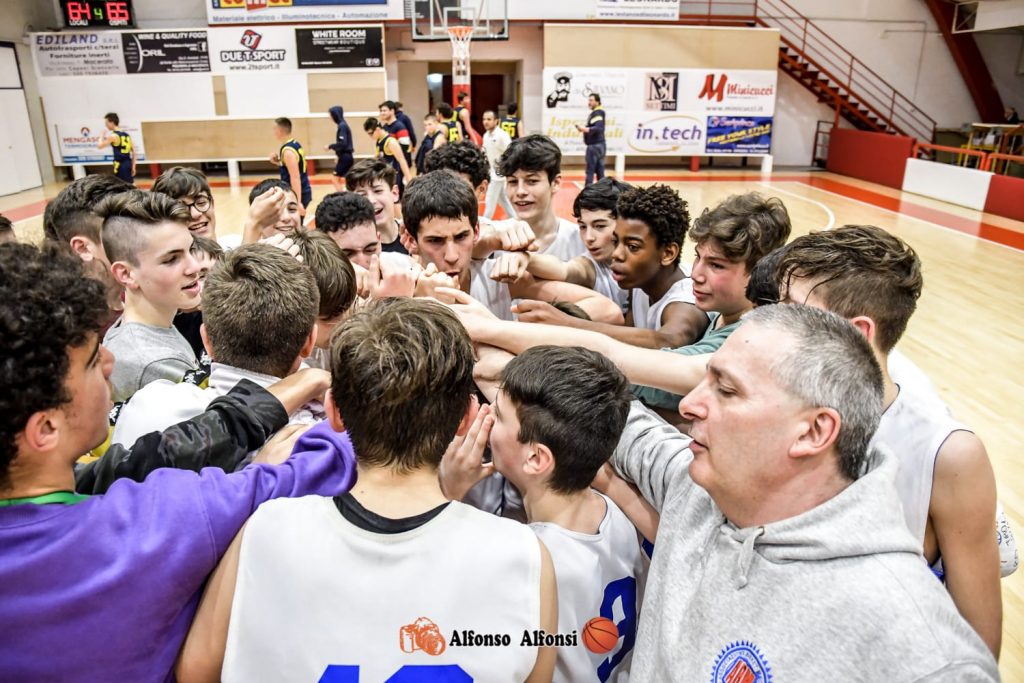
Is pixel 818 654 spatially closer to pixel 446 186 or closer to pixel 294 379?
pixel 294 379

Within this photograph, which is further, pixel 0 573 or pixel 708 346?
pixel 708 346

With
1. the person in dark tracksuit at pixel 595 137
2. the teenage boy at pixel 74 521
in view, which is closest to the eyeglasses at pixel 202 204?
the teenage boy at pixel 74 521

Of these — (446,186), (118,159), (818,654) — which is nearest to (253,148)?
(118,159)

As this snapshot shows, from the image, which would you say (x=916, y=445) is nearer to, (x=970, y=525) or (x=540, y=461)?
(x=970, y=525)

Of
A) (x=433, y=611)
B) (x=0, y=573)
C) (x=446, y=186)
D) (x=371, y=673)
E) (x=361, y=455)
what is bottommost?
(x=371, y=673)

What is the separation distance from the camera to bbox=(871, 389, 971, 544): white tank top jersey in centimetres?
178

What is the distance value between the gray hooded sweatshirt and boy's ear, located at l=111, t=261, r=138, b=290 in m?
2.26

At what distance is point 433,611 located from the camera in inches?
51.6

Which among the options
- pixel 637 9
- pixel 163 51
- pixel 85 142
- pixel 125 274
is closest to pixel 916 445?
pixel 125 274

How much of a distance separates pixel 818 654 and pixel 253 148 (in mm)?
19197

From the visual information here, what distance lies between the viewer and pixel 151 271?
2666 millimetres

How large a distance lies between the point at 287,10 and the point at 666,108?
400 inches

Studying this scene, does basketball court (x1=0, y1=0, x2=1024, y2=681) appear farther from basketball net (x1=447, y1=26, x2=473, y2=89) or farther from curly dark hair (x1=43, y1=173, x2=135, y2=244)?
curly dark hair (x1=43, y1=173, x2=135, y2=244)

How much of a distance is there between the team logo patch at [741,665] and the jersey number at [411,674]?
0.54 m
